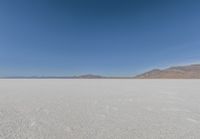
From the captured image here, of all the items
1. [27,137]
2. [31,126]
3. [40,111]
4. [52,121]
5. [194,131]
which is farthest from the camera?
[40,111]

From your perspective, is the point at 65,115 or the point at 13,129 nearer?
the point at 13,129

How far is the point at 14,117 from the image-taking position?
10.1 feet

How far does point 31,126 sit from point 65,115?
0.79 metres

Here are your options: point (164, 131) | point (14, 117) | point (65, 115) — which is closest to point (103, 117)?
point (65, 115)

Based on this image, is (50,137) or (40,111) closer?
(50,137)

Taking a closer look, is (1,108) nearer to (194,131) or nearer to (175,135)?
(175,135)

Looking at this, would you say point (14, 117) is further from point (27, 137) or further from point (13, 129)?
point (27, 137)

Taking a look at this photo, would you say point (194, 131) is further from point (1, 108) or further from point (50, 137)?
point (1, 108)

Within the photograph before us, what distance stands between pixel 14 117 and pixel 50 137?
1319 millimetres

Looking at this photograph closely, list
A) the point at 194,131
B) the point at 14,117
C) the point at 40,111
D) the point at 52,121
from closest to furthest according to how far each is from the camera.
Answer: the point at 194,131
the point at 52,121
the point at 14,117
the point at 40,111

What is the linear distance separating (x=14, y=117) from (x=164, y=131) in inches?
106

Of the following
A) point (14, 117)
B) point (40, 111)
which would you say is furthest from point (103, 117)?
point (14, 117)

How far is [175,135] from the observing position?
2303 millimetres

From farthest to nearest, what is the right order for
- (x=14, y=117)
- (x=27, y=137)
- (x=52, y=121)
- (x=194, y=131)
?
(x=14, y=117)
(x=52, y=121)
(x=194, y=131)
(x=27, y=137)
